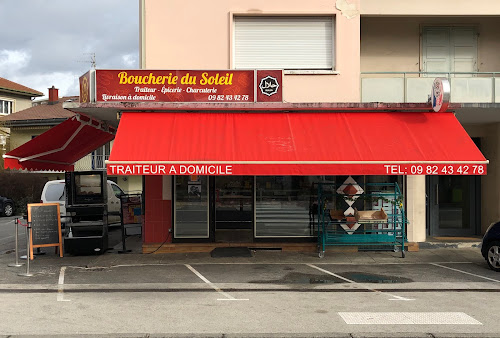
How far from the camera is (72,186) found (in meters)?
12.1

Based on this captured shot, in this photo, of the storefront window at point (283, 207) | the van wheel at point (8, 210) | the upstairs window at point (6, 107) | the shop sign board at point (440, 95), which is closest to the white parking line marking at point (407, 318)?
the shop sign board at point (440, 95)

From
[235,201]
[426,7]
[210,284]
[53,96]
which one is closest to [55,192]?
[235,201]

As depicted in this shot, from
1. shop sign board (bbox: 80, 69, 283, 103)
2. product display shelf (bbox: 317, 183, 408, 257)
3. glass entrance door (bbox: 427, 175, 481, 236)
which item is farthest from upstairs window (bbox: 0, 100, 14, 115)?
glass entrance door (bbox: 427, 175, 481, 236)

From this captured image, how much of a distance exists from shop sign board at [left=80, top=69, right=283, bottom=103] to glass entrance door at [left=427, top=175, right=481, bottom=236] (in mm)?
6386

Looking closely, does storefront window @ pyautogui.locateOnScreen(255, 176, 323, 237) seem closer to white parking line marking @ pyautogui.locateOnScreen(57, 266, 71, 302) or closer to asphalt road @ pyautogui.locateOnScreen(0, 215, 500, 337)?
asphalt road @ pyautogui.locateOnScreen(0, 215, 500, 337)

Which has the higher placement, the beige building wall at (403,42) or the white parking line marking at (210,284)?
the beige building wall at (403,42)

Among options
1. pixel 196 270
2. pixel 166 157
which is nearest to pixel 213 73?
pixel 166 157

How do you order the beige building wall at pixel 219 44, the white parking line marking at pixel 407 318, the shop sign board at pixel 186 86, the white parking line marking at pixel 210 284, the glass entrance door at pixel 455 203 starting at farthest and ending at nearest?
the glass entrance door at pixel 455 203 < the beige building wall at pixel 219 44 < the shop sign board at pixel 186 86 < the white parking line marking at pixel 210 284 < the white parking line marking at pixel 407 318

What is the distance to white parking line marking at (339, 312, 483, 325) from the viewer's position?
21.9 feet

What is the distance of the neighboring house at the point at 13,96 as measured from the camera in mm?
43781

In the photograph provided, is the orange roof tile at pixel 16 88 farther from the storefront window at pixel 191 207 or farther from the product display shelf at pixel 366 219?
the product display shelf at pixel 366 219

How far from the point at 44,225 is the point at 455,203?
11671 millimetres

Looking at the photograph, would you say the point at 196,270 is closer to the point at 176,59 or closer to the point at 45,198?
the point at 176,59

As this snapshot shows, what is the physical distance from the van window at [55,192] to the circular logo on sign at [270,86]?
364 inches
